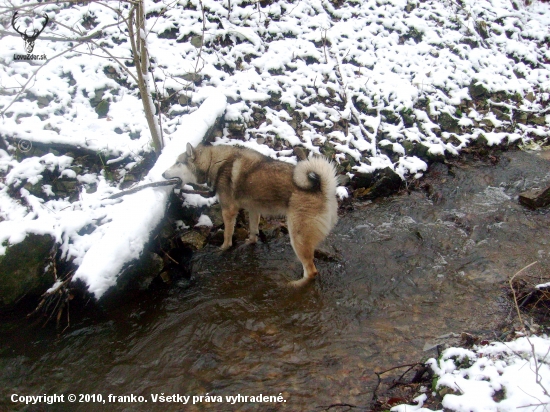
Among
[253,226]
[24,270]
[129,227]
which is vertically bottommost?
[253,226]

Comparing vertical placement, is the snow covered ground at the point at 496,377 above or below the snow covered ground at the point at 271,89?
below

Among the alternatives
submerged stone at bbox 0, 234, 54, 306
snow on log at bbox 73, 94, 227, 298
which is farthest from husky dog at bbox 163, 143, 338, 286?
submerged stone at bbox 0, 234, 54, 306

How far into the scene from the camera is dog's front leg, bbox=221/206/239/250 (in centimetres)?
485

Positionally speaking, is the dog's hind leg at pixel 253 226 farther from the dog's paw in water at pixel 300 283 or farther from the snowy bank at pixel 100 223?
the snowy bank at pixel 100 223

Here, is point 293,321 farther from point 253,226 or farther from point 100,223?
point 100,223

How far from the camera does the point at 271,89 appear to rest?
6957 mm

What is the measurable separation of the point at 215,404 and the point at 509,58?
10563 millimetres

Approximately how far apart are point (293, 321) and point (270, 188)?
163 cm

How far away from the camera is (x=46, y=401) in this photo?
3.11m

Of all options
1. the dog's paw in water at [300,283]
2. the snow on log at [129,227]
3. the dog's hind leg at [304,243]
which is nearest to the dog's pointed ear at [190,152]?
the snow on log at [129,227]

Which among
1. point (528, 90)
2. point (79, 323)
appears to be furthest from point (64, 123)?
point (528, 90)

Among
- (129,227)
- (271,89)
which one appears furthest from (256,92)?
(129,227)

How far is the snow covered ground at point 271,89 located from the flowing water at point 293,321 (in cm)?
94

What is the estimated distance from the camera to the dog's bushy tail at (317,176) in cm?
409
